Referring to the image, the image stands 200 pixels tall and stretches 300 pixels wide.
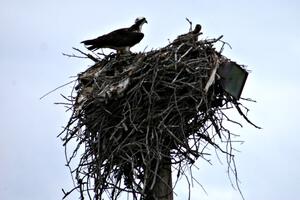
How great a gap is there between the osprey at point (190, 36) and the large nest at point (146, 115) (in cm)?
21

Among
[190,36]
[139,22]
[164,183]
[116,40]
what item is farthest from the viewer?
[139,22]

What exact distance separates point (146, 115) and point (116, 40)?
205 centimetres

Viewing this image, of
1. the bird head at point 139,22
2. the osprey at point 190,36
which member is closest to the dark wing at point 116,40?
the bird head at point 139,22

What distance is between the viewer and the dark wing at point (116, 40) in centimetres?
840

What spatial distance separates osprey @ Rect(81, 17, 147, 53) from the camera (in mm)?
8422

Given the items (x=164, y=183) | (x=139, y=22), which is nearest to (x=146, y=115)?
(x=164, y=183)

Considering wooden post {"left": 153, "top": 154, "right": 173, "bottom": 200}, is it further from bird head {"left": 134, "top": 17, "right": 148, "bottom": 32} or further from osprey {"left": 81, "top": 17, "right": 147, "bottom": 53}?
bird head {"left": 134, "top": 17, "right": 148, "bottom": 32}

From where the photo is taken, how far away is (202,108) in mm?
7188

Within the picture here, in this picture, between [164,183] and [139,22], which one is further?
[139,22]

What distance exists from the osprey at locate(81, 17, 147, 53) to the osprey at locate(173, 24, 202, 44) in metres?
1.00

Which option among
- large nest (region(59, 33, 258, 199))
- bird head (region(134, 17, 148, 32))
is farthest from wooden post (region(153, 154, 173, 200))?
bird head (region(134, 17, 148, 32))

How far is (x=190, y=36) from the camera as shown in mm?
7762

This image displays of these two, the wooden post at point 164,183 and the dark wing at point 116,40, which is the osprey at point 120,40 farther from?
the wooden post at point 164,183

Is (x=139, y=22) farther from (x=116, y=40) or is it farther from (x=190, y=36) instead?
→ (x=190, y=36)
